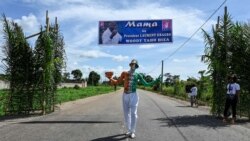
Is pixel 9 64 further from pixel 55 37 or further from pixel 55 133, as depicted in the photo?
pixel 55 133

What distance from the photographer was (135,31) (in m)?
28.2

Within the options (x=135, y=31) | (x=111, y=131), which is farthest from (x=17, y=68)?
(x=135, y=31)

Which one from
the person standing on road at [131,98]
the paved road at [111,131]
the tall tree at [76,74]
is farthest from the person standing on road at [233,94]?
the tall tree at [76,74]

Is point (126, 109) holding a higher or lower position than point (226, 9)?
lower

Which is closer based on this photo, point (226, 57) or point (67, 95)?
point (226, 57)

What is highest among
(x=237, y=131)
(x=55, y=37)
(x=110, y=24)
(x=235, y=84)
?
(x=110, y=24)

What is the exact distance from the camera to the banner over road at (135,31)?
28.1 m

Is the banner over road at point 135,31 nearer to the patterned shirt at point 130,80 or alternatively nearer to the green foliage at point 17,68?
the green foliage at point 17,68

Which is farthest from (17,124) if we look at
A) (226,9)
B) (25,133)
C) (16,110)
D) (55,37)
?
(226,9)

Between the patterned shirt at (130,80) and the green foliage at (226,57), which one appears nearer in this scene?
the patterned shirt at (130,80)

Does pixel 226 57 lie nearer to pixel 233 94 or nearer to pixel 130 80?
pixel 233 94

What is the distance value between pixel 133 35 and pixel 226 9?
33.2ft

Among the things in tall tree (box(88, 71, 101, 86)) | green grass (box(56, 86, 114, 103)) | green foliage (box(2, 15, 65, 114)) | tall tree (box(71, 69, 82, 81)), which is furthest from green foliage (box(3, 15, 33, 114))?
tall tree (box(71, 69, 82, 81))

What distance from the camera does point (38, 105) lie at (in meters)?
19.4
